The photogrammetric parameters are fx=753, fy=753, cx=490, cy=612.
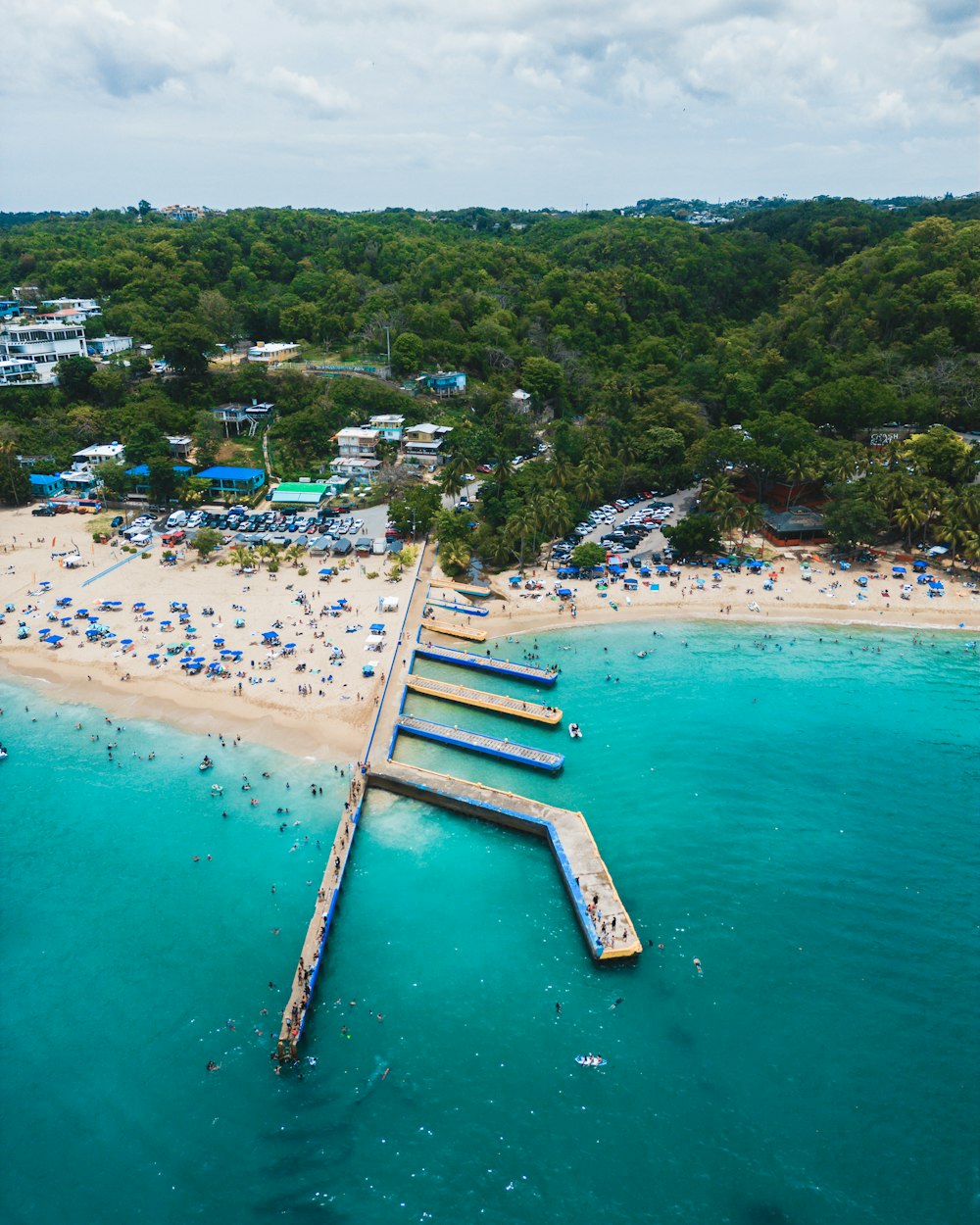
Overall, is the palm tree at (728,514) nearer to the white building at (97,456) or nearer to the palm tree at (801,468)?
the palm tree at (801,468)

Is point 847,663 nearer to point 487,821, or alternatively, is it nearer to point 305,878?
point 487,821

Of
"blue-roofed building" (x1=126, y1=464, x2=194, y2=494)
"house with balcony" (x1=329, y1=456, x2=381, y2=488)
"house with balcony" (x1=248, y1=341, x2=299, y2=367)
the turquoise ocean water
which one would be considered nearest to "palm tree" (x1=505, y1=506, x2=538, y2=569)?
the turquoise ocean water

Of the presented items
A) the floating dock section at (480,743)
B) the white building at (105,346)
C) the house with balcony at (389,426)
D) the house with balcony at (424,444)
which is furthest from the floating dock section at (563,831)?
the white building at (105,346)

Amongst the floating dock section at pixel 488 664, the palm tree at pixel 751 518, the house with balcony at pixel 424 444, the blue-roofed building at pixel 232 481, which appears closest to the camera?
the floating dock section at pixel 488 664

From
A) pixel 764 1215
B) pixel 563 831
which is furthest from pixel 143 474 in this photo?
pixel 764 1215

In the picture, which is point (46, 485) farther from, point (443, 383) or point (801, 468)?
point (801, 468)

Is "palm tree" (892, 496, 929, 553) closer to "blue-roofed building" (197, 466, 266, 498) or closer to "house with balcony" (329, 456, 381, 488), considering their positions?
"house with balcony" (329, 456, 381, 488)
